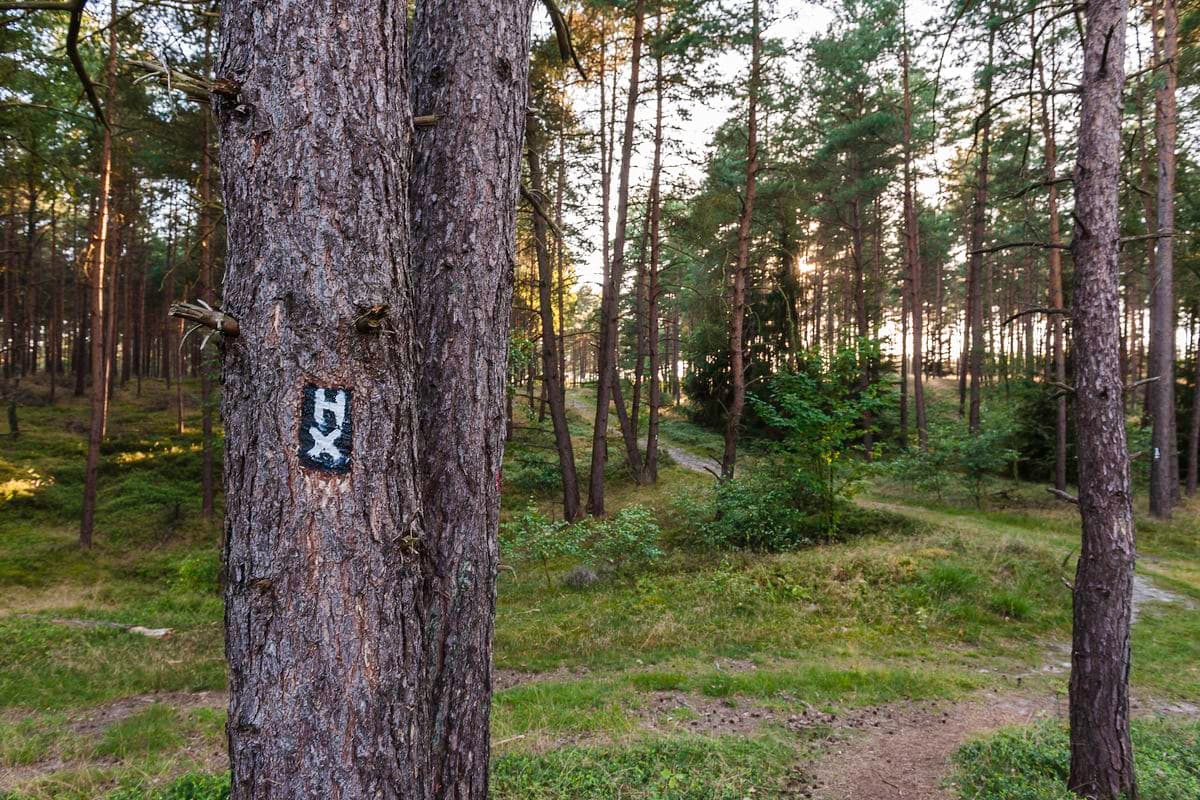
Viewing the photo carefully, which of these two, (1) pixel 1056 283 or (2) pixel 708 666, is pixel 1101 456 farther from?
(1) pixel 1056 283

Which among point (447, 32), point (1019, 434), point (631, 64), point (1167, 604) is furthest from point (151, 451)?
point (1019, 434)

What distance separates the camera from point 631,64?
48.7 feet

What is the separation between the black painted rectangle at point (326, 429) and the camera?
190 cm

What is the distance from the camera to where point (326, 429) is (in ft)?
6.31

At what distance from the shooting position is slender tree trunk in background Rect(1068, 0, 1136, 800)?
450 cm

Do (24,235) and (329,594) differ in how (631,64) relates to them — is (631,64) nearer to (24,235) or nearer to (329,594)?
(329,594)

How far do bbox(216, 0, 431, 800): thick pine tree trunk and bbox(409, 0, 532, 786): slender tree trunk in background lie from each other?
37cm

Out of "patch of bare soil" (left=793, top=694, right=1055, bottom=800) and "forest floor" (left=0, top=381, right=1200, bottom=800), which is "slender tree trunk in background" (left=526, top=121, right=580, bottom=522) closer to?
"forest floor" (left=0, top=381, right=1200, bottom=800)

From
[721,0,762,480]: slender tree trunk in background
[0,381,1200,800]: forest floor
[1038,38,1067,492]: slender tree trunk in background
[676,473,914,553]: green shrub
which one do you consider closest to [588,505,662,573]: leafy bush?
[0,381,1200,800]: forest floor

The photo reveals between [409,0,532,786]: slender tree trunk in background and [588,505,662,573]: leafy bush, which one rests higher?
[409,0,532,786]: slender tree trunk in background

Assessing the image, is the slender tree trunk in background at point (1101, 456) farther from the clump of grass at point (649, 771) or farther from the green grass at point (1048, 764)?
the clump of grass at point (649, 771)

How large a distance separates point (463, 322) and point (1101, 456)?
4.82m

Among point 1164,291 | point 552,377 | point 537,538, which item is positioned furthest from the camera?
point 1164,291

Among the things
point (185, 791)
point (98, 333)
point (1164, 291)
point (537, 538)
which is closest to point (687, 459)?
point (537, 538)
